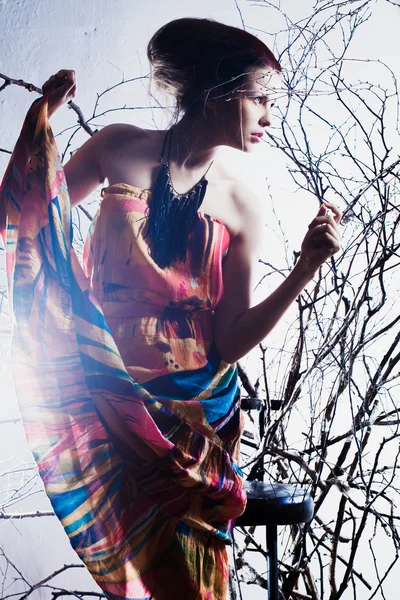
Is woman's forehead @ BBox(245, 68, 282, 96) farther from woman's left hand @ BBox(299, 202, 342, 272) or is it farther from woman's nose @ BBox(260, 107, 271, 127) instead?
woman's left hand @ BBox(299, 202, 342, 272)

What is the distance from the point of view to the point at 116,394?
684mm

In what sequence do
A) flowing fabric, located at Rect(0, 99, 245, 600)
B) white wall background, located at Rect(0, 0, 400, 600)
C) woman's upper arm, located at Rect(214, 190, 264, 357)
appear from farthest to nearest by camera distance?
white wall background, located at Rect(0, 0, 400, 600) → woman's upper arm, located at Rect(214, 190, 264, 357) → flowing fabric, located at Rect(0, 99, 245, 600)

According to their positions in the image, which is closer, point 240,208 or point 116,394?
point 116,394

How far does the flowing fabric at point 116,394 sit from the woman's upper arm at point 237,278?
46 millimetres

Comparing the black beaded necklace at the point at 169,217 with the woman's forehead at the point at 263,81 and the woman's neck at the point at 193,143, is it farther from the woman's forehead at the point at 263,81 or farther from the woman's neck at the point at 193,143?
the woman's forehead at the point at 263,81

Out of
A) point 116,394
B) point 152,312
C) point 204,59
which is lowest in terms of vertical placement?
point 116,394

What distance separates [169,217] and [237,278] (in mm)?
118

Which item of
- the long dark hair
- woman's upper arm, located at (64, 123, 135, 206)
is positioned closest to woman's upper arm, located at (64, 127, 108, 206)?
woman's upper arm, located at (64, 123, 135, 206)

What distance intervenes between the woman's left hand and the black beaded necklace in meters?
0.15

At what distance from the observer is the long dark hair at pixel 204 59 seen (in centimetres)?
82

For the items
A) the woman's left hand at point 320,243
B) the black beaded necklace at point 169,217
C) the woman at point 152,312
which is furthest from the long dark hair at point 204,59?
the woman's left hand at point 320,243

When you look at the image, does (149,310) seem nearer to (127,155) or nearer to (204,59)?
(127,155)

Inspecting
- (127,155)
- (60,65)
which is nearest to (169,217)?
(127,155)

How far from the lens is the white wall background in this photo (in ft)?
3.12
